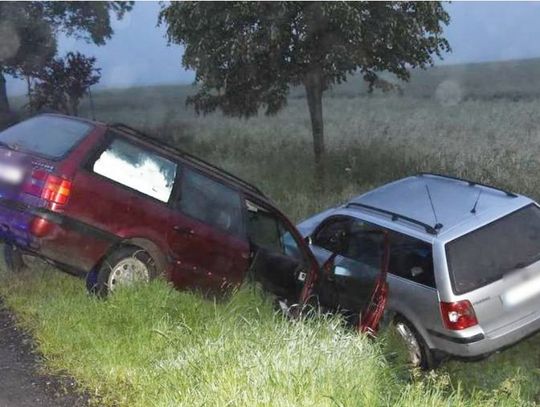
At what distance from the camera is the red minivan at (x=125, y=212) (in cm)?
603

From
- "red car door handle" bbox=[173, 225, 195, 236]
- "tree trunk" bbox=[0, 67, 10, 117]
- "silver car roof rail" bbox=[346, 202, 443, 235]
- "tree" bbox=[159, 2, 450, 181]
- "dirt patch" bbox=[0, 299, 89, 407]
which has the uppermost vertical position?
"tree" bbox=[159, 2, 450, 181]

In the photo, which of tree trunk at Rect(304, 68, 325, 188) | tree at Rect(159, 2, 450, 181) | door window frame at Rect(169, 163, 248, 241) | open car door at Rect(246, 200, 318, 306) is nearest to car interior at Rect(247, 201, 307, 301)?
open car door at Rect(246, 200, 318, 306)

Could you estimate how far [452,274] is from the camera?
20.5 ft

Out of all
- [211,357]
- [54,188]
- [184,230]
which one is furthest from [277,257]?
[211,357]

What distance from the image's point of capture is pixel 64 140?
20.9 feet

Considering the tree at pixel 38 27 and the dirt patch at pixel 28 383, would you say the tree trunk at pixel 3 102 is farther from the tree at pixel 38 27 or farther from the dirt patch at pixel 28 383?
the dirt patch at pixel 28 383

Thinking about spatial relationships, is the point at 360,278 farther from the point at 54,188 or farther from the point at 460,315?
the point at 54,188

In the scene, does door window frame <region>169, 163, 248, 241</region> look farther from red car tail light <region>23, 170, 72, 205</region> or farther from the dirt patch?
the dirt patch

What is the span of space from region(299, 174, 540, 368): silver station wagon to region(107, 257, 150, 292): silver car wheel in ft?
5.44

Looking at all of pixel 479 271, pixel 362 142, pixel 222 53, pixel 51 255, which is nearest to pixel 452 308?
pixel 479 271

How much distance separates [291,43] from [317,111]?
2075mm

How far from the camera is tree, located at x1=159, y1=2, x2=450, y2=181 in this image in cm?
1288

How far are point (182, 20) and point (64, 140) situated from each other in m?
7.96

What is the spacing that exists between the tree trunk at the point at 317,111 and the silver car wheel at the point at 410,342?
27.6 feet
